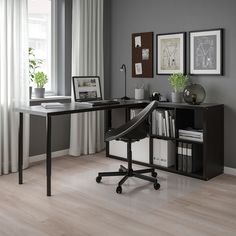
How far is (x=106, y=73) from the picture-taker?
17.6ft

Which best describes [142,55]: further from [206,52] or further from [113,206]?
[113,206]

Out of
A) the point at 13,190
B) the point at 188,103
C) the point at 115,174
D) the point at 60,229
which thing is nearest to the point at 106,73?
the point at 188,103

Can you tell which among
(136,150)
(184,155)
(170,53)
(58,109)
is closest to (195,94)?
(184,155)

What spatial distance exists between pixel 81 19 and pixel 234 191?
282 cm

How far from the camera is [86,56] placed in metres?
4.96

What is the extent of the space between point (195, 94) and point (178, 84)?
1.08 feet

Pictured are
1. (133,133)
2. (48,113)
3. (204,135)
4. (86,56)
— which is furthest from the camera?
(86,56)

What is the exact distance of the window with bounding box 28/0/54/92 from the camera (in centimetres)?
479

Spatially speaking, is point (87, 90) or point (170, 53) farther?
point (170, 53)

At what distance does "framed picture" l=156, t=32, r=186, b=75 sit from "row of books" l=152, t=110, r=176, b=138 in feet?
1.92

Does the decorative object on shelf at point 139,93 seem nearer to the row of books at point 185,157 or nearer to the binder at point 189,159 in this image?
the row of books at point 185,157

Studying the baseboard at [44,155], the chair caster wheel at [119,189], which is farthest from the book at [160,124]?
the baseboard at [44,155]

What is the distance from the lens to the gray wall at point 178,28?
4.06 meters

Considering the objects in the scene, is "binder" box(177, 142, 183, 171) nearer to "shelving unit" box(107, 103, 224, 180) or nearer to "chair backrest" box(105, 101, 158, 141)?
"shelving unit" box(107, 103, 224, 180)
